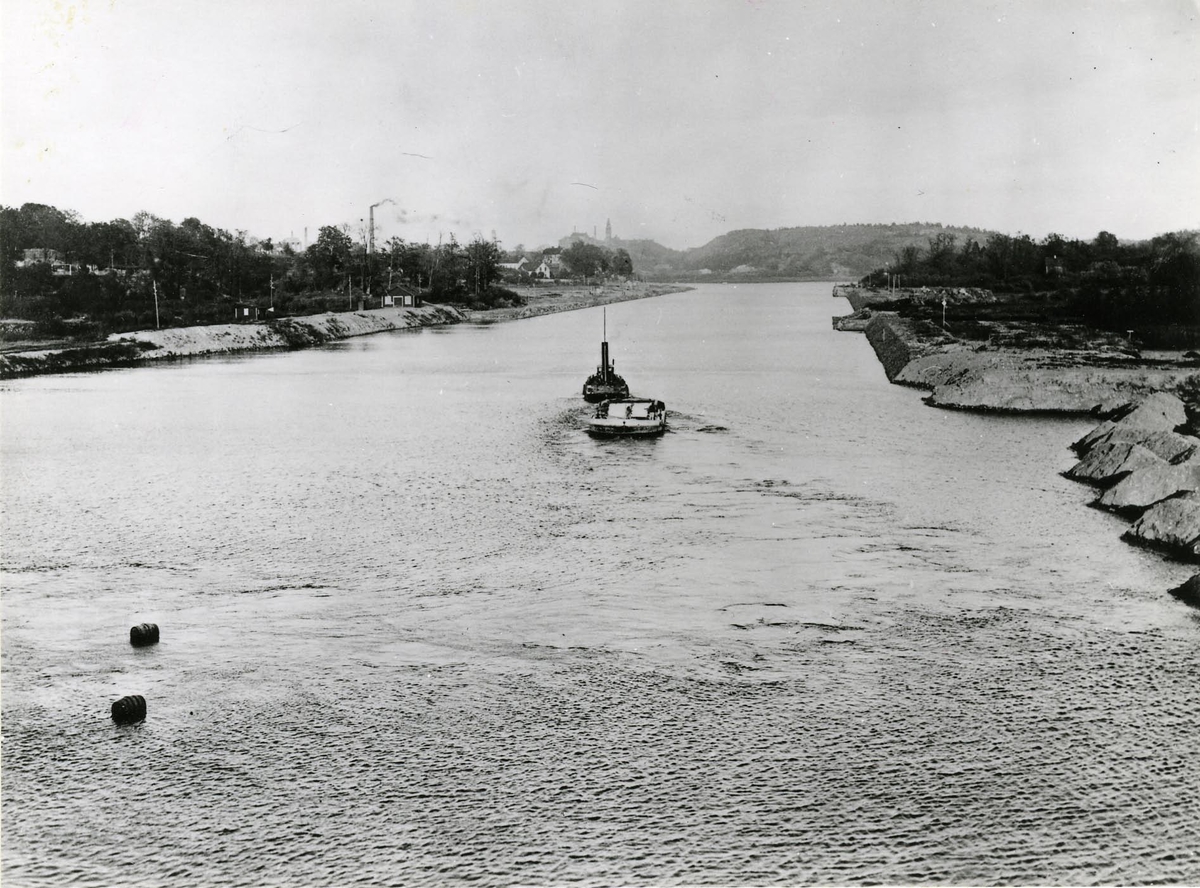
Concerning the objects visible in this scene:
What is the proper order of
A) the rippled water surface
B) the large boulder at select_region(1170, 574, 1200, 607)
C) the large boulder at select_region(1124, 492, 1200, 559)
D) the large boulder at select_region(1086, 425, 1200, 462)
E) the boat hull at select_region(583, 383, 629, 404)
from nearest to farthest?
the rippled water surface
the large boulder at select_region(1170, 574, 1200, 607)
the large boulder at select_region(1124, 492, 1200, 559)
the large boulder at select_region(1086, 425, 1200, 462)
the boat hull at select_region(583, 383, 629, 404)

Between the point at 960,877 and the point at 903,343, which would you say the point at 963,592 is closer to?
the point at 960,877

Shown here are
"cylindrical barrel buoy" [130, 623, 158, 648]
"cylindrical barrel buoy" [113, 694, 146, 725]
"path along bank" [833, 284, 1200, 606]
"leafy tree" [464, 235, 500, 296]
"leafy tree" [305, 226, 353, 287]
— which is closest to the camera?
"cylindrical barrel buoy" [113, 694, 146, 725]

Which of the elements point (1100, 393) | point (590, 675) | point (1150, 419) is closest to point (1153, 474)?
point (1150, 419)

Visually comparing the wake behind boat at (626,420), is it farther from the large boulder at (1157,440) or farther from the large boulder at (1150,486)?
the large boulder at (1150,486)

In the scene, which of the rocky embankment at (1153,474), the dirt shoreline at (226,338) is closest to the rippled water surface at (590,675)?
the rocky embankment at (1153,474)

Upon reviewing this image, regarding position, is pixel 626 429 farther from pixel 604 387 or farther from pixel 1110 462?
pixel 1110 462

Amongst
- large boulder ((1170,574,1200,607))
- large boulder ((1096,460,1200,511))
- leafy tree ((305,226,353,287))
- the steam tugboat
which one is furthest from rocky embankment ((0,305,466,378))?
large boulder ((1170,574,1200,607))

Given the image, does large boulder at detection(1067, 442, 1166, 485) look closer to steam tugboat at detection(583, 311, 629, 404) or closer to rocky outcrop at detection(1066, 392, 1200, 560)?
rocky outcrop at detection(1066, 392, 1200, 560)
